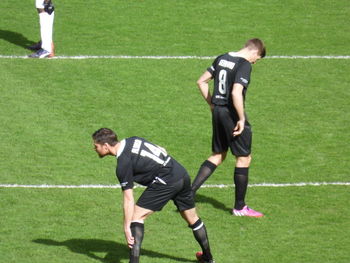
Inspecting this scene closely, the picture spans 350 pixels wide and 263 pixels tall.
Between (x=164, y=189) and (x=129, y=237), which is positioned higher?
(x=164, y=189)

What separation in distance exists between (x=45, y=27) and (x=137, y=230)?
28.9 ft

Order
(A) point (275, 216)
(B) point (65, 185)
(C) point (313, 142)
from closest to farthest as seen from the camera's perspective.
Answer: (A) point (275, 216), (B) point (65, 185), (C) point (313, 142)

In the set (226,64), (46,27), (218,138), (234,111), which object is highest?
(226,64)

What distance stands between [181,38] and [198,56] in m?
1.10

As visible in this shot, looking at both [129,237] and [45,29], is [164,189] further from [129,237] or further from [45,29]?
[45,29]

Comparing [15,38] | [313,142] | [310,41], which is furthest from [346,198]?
[15,38]

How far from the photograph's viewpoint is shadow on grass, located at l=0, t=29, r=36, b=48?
20.1 metres

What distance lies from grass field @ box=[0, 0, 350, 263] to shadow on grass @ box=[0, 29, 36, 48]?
0.03 meters

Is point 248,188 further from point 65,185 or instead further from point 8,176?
point 8,176

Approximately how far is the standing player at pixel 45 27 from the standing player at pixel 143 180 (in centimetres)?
846

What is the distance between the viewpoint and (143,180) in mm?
11133

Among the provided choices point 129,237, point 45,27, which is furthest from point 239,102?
point 45,27

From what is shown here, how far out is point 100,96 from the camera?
58.7 feet

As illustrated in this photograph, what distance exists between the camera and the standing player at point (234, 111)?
42.1 feet
